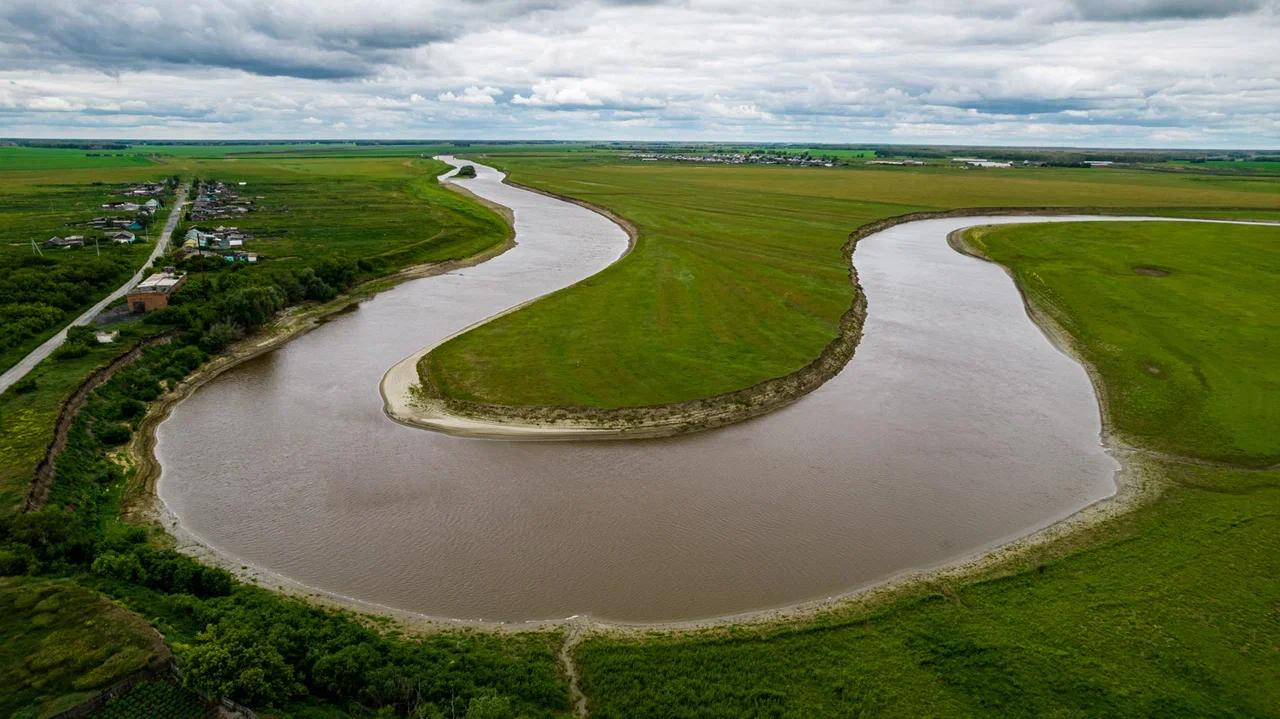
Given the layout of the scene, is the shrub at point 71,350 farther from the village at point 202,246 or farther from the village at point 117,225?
the village at point 117,225

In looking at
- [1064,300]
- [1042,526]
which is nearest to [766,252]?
[1064,300]

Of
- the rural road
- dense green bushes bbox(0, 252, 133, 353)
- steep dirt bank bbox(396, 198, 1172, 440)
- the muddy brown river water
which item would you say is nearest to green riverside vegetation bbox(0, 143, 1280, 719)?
steep dirt bank bbox(396, 198, 1172, 440)

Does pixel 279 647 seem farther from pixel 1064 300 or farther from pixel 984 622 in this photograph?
pixel 1064 300

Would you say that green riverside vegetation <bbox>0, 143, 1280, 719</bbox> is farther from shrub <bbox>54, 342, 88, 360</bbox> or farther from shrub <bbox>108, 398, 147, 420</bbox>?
shrub <bbox>54, 342, 88, 360</bbox>

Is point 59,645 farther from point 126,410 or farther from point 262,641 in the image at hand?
point 126,410

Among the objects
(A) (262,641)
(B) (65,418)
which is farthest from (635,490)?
(B) (65,418)
